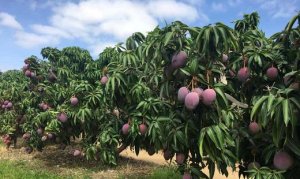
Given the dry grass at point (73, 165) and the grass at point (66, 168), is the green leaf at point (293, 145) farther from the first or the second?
the dry grass at point (73, 165)

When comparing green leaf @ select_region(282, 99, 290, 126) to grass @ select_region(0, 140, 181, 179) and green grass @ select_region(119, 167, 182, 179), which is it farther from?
green grass @ select_region(119, 167, 182, 179)

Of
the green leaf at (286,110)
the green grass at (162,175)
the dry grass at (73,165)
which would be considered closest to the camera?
the green leaf at (286,110)

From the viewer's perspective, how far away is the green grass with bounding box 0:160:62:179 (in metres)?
7.93

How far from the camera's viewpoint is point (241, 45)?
14.1 ft

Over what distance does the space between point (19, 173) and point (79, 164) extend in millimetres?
1702

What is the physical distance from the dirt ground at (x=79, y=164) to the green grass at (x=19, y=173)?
12.3 inches

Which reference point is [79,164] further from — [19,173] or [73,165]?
[19,173]

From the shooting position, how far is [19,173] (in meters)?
8.15

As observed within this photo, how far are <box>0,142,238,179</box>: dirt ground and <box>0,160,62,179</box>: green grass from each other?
0.31 m

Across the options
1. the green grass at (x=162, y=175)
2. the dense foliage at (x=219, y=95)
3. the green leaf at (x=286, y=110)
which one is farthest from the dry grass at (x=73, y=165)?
the green leaf at (x=286, y=110)

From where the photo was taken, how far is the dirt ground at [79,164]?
8690 mm

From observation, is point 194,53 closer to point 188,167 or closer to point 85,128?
point 188,167

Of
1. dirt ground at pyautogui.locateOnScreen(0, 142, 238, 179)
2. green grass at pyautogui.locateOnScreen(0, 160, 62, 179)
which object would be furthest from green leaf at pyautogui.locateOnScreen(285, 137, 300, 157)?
green grass at pyautogui.locateOnScreen(0, 160, 62, 179)

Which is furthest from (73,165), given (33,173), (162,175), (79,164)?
(162,175)
